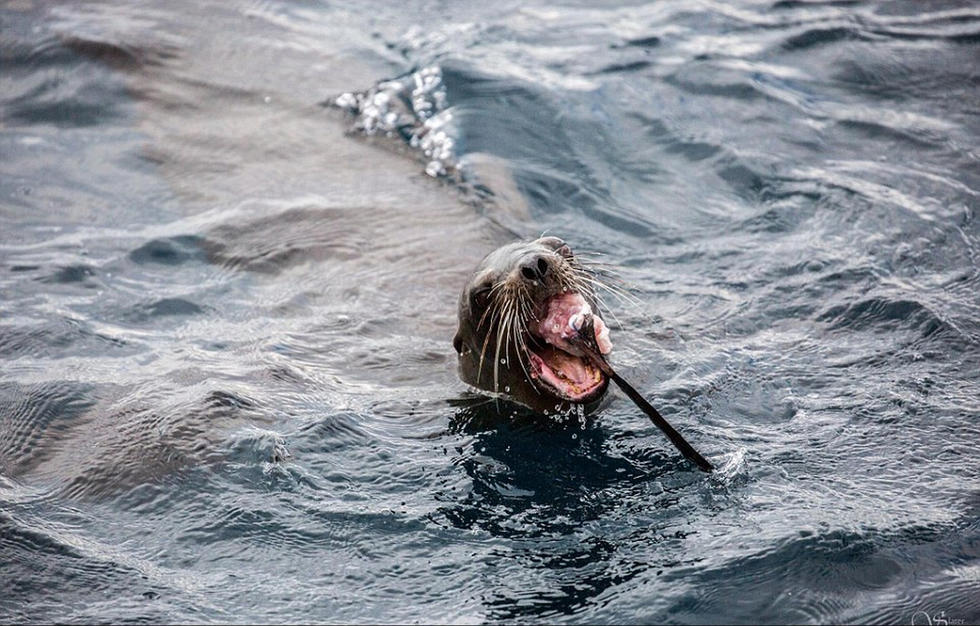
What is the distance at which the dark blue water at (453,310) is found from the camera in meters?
4.32

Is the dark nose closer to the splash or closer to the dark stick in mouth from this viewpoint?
the dark stick in mouth

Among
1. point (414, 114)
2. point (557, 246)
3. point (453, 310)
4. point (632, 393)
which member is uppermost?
point (557, 246)

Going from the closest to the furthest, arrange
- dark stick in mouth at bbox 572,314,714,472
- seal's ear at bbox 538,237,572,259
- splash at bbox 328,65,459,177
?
dark stick in mouth at bbox 572,314,714,472
seal's ear at bbox 538,237,572,259
splash at bbox 328,65,459,177

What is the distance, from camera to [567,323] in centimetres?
483

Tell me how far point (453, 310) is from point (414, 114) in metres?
2.89

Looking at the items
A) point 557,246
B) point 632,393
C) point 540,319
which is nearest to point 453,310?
point 557,246

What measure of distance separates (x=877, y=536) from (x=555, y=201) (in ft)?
13.3

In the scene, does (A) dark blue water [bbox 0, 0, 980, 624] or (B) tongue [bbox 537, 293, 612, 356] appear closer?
(A) dark blue water [bbox 0, 0, 980, 624]

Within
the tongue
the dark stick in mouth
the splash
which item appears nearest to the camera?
the dark stick in mouth

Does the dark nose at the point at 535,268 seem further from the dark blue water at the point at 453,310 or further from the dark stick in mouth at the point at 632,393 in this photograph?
the dark blue water at the point at 453,310

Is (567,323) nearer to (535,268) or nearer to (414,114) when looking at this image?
(535,268)

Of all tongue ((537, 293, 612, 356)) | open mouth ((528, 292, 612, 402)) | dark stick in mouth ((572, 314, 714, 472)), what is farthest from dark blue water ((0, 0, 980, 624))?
tongue ((537, 293, 612, 356))

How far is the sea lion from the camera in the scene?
189 inches

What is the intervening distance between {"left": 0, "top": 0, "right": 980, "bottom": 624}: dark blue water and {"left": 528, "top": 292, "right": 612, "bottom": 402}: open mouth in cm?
42
